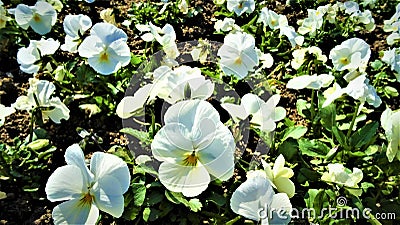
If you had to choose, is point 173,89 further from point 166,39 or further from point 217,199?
point 166,39

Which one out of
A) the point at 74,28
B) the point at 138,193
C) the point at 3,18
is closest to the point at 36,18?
the point at 3,18

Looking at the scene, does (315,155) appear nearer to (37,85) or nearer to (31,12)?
(37,85)

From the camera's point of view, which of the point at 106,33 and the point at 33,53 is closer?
the point at 106,33

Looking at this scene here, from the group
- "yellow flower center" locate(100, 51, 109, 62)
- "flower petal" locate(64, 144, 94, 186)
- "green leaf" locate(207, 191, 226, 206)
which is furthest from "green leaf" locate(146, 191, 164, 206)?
"yellow flower center" locate(100, 51, 109, 62)

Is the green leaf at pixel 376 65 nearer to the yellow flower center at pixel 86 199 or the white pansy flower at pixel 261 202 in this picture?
the white pansy flower at pixel 261 202

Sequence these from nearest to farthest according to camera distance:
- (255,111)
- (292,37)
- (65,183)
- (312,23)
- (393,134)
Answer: (65,183) → (393,134) → (255,111) → (292,37) → (312,23)

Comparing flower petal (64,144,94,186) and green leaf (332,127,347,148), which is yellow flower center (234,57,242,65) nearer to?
green leaf (332,127,347,148)
